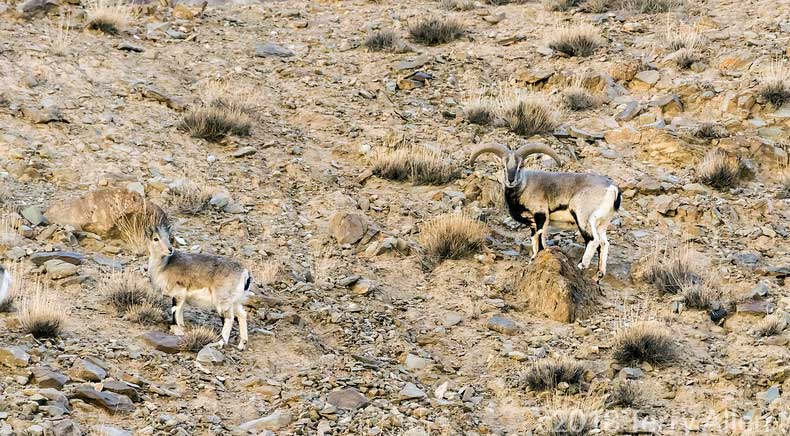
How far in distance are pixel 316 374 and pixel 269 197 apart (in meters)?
4.69

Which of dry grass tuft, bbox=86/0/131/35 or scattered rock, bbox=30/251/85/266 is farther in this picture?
dry grass tuft, bbox=86/0/131/35

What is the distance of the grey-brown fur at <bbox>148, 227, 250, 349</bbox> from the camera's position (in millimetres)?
10133

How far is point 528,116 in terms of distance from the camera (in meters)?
Answer: 16.3

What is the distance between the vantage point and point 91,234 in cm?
1220

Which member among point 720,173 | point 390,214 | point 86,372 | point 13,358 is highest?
point 13,358

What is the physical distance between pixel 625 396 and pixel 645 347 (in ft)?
3.02

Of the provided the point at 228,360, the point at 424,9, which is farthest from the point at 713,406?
the point at 424,9

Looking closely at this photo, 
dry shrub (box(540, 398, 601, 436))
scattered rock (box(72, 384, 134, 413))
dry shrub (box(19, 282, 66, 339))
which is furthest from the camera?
dry shrub (box(19, 282, 66, 339))

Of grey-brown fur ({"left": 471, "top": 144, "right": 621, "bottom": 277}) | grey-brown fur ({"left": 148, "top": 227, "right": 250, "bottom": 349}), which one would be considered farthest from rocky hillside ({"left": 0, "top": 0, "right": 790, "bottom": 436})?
grey-brown fur ({"left": 471, "top": 144, "right": 621, "bottom": 277})

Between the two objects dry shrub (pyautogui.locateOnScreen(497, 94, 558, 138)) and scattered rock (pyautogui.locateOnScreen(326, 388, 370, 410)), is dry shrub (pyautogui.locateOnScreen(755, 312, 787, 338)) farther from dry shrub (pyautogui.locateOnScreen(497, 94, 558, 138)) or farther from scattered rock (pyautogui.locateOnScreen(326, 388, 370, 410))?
dry shrub (pyautogui.locateOnScreen(497, 94, 558, 138))

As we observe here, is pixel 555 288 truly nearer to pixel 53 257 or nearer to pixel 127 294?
pixel 127 294

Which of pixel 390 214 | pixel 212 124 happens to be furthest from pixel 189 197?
pixel 390 214

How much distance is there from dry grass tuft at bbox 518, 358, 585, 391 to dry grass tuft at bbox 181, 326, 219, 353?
3.14 meters

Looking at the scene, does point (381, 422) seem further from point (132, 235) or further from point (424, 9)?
point (424, 9)
